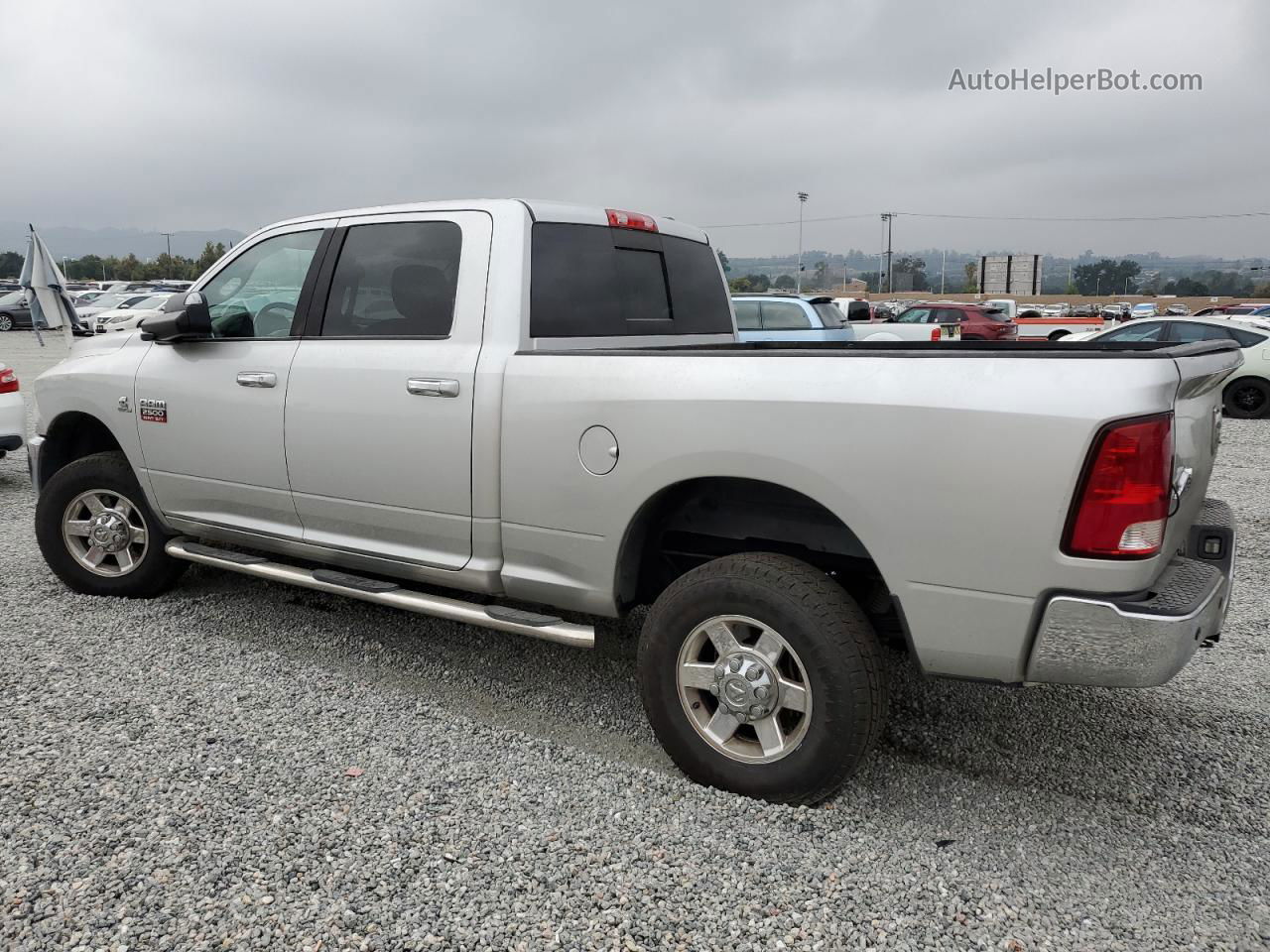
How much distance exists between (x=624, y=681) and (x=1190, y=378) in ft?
8.24

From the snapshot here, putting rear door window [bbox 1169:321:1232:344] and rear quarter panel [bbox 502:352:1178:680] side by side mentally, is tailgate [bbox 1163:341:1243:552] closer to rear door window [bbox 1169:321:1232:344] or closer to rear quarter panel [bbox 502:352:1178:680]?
rear quarter panel [bbox 502:352:1178:680]

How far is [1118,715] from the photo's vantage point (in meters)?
3.83

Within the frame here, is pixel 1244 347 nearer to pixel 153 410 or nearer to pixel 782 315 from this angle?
pixel 782 315

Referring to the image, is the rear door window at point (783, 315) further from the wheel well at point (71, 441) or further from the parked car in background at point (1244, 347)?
the wheel well at point (71, 441)

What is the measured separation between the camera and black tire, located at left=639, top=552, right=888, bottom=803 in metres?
2.83

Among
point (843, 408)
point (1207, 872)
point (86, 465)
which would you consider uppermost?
point (843, 408)

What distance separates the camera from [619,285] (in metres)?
4.09

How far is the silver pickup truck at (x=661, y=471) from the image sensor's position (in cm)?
254

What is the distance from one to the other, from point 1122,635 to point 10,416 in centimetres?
861

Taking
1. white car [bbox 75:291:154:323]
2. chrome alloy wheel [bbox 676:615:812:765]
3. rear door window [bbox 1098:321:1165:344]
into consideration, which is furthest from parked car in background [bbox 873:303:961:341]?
white car [bbox 75:291:154:323]

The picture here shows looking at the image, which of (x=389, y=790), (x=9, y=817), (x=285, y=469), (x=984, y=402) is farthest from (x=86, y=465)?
(x=984, y=402)

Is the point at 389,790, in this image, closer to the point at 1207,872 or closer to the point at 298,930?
the point at 298,930

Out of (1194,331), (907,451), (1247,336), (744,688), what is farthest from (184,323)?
(1247,336)

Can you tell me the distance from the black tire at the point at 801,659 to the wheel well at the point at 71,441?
3435 mm
